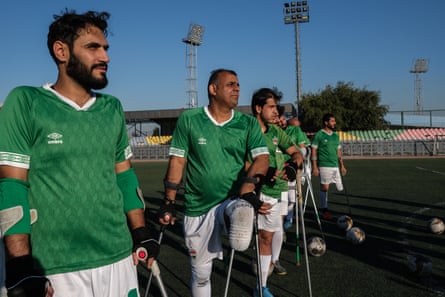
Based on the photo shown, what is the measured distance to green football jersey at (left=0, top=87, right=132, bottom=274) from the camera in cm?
228

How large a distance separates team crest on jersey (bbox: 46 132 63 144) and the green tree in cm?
5302

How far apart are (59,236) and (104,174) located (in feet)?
1.42

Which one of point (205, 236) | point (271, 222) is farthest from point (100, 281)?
point (271, 222)

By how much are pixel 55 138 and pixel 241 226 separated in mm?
1675

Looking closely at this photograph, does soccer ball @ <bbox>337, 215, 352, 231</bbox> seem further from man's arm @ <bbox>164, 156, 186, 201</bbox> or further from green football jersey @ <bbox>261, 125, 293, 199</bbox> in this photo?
man's arm @ <bbox>164, 156, 186, 201</bbox>

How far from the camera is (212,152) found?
4301 millimetres

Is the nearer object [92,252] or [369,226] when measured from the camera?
[92,252]

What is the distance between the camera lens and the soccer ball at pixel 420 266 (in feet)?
19.4

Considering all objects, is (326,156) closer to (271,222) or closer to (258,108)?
(258,108)

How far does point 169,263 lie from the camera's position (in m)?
Result: 7.12

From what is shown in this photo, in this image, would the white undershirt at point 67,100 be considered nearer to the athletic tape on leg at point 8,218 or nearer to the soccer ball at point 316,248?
the athletic tape on leg at point 8,218

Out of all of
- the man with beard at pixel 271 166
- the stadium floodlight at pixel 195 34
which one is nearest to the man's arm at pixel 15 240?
the man with beard at pixel 271 166

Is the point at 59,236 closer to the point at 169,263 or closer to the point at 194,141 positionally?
the point at 194,141

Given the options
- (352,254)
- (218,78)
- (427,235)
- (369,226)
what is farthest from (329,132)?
(218,78)
